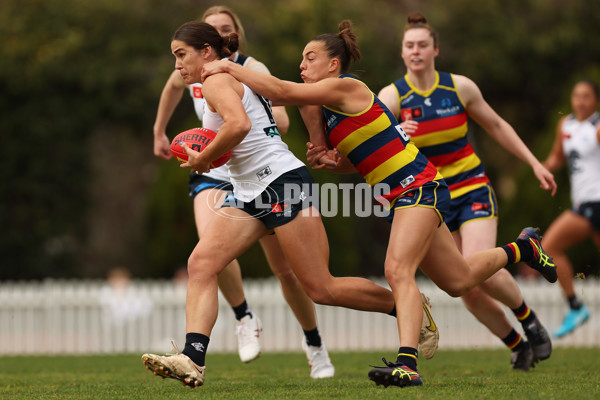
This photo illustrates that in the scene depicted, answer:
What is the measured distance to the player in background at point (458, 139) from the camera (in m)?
6.48

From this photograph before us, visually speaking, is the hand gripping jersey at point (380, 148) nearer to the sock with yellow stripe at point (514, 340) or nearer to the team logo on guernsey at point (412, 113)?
the team logo on guernsey at point (412, 113)

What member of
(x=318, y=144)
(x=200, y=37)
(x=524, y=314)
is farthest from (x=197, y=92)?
(x=524, y=314)

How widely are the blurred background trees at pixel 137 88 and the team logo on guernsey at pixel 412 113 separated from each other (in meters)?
10.3

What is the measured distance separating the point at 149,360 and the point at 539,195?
474 inches

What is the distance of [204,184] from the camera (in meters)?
6.60

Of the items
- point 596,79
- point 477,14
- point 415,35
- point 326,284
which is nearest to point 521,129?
point 477,14

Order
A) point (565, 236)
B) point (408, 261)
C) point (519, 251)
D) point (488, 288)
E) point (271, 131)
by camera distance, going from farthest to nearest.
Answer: point (565, 236) → point (488, 288) → point (519, 251) → point (271, 131) → point (408, 261)

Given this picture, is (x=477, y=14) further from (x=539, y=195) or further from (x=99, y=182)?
(x=99, y=182)

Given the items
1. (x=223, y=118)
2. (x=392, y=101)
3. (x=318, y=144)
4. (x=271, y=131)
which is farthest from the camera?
(x=392, y=101)

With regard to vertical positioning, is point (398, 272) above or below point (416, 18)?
below

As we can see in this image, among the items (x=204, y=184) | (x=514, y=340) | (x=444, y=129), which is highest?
(x=444, y=129)

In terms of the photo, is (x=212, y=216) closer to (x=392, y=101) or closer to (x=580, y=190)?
(x=392, y=101)

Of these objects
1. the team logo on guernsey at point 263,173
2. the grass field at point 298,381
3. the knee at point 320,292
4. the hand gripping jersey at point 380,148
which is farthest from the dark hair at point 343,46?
the grass field at point 298,381

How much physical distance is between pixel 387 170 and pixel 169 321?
9.01 m
